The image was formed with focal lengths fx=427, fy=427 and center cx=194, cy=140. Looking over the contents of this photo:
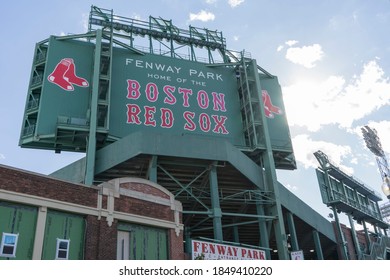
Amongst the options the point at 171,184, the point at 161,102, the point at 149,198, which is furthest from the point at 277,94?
the point at 149,198

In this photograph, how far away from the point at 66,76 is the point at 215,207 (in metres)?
16.3

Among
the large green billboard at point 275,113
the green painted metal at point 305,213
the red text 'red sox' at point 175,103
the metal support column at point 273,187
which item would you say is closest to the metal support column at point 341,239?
the green painted metal at point 305,213

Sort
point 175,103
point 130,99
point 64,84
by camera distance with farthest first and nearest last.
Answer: point 175,103 → point 130,99 → point 64,84

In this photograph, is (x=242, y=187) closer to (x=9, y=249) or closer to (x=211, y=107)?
(x=211, y=107)

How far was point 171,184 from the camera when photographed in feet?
112

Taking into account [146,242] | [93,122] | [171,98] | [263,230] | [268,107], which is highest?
[268,107]

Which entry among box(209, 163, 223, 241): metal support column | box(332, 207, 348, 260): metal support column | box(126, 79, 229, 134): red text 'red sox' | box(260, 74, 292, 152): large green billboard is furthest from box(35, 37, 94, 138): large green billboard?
box(332, 207, 348, 260): metal support column

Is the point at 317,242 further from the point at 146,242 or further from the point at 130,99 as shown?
the point at 146,242

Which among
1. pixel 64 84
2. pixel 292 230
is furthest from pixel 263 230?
pixel 64 84

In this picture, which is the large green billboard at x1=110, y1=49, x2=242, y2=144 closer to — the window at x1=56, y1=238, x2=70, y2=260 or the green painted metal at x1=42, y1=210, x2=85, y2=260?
the green painted metal at x1=42, y1=210, x2=85, y2=260

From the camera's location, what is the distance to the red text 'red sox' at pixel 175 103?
34.9 m

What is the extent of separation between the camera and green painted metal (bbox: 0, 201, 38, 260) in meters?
16.6

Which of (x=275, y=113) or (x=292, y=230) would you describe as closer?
(x=292, y=230)

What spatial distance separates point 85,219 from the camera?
63.1 ft
